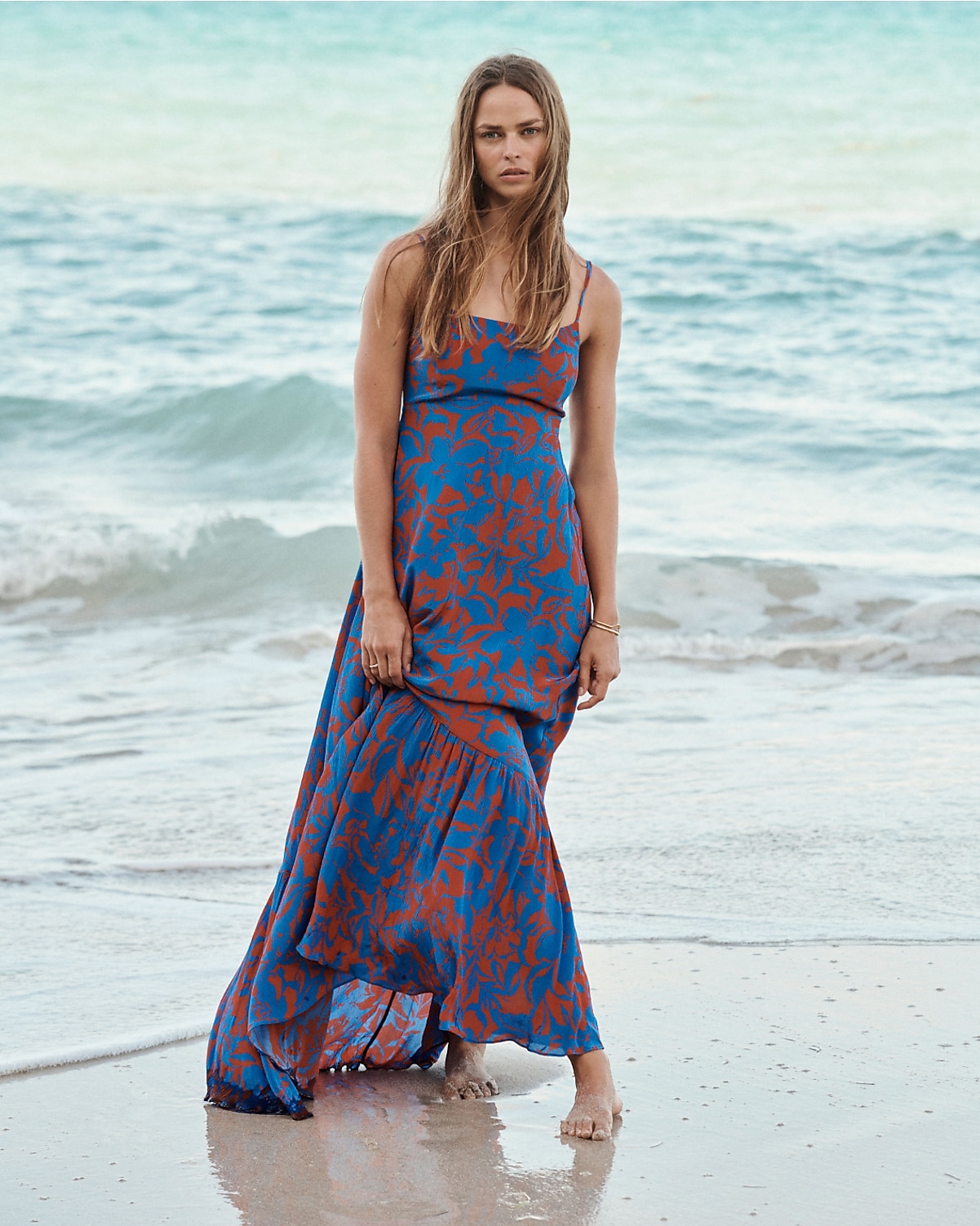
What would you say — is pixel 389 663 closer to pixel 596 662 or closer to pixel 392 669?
pixel 392 669

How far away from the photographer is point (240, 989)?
108 inches

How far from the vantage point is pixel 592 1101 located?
8.65ft

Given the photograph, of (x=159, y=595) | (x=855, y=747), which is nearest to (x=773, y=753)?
(x=855, y=747)

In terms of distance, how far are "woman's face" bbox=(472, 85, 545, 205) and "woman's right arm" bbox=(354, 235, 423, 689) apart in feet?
0.63

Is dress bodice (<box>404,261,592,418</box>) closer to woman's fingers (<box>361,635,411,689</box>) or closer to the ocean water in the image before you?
woman's fingers (<box>361,635,411,689</box>)

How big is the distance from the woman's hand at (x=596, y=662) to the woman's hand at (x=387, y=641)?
333 mm

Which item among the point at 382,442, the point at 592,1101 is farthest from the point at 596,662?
the point at 592,1101

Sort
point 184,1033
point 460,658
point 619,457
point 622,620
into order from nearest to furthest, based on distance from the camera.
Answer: point 460,658, point 184,1033, point 622,620, point 619,457

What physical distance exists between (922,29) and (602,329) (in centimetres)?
2335

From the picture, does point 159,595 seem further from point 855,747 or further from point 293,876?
point 293,876

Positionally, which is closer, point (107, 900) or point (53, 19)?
point (107, 900)

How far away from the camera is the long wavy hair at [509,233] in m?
2.62

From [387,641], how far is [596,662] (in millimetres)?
401

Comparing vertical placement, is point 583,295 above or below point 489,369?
above
